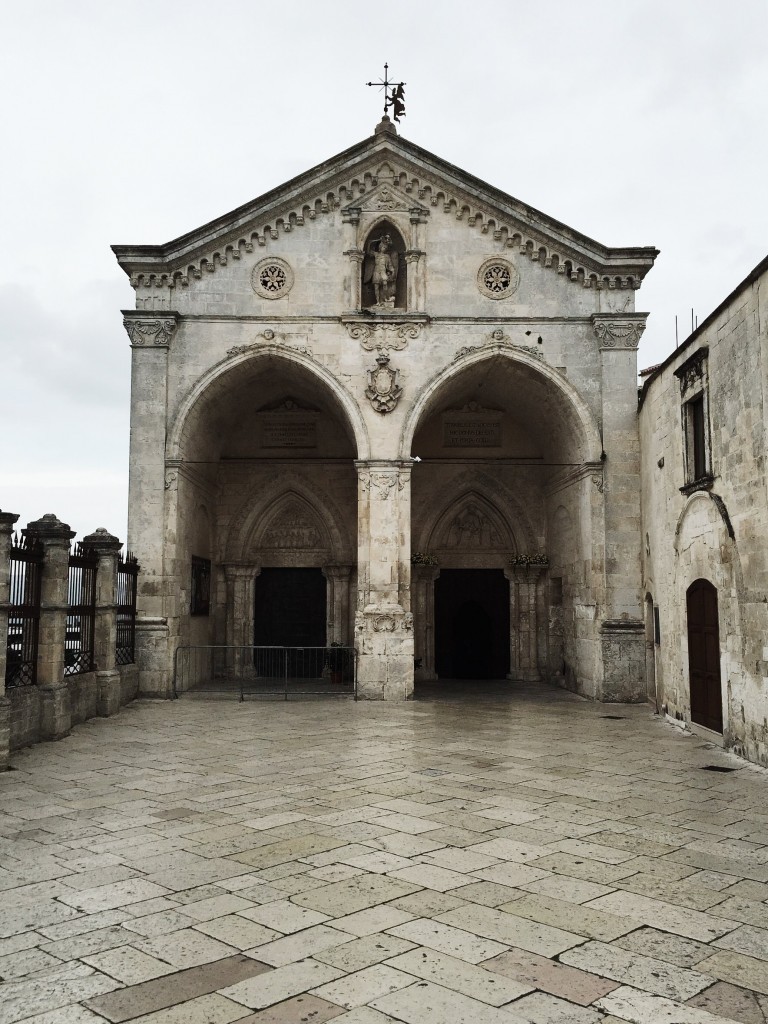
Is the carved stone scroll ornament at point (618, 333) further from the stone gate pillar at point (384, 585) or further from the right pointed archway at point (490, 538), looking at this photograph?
the stone gate pillar at point (384, 585)

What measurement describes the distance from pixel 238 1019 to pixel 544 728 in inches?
390

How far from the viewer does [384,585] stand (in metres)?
17.1

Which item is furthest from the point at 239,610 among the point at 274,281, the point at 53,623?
the point at 53,623

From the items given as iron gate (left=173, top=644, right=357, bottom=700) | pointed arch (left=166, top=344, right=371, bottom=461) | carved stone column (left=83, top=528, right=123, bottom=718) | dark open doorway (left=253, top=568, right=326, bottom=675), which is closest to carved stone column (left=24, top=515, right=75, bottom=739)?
carved stone column (left=83, top=528, right=123, bottom=718)

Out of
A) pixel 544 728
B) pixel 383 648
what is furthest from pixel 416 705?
pixel 544 728

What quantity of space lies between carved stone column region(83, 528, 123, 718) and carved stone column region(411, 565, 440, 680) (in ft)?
27.0

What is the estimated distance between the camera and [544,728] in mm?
13250

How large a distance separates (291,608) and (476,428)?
21.1ft

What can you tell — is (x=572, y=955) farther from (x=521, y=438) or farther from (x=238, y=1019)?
(x=521, y=438)

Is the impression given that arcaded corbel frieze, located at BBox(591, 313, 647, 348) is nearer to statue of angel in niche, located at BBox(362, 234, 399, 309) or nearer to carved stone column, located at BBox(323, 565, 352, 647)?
statue of angel in niche, located at BBox(362, 234, 399, 309)

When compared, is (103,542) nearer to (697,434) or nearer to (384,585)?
(384,585)

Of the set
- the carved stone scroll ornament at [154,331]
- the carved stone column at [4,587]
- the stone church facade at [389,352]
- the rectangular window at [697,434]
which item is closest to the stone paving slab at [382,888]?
the carved stone column at [4,587]

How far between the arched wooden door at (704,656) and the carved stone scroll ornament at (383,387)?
6913 millimetres

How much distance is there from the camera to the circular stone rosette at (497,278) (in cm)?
1783
